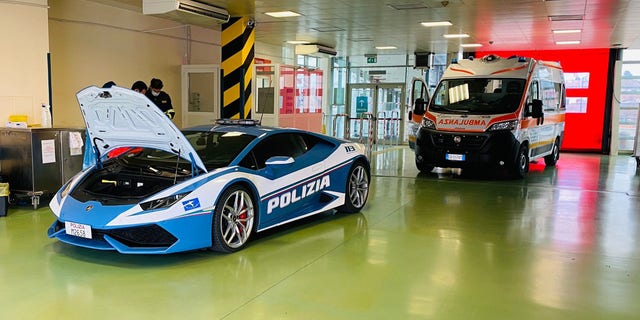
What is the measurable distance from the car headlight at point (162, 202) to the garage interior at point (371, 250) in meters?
0.49

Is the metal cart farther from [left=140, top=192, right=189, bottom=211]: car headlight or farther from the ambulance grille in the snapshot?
the ambulance grille

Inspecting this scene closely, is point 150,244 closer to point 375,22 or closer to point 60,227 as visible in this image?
point 60,227

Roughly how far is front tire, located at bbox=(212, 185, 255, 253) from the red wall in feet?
48.9

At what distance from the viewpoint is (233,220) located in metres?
4.80

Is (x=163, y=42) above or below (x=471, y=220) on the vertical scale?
above

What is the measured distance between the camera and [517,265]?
15.3ft

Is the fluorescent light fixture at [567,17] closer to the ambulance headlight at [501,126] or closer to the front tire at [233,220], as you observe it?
the ambulance headlight at [501,126]

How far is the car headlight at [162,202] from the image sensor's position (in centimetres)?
433

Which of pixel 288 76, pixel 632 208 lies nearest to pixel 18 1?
pixel 288 76

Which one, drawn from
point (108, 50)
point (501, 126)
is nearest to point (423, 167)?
point (501, 126)

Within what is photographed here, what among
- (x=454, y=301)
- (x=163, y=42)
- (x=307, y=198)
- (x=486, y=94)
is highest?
(x=163, y=42)

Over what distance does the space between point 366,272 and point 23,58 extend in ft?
18.7

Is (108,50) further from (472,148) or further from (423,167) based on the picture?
(472,148)

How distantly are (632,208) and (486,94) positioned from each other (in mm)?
3637
